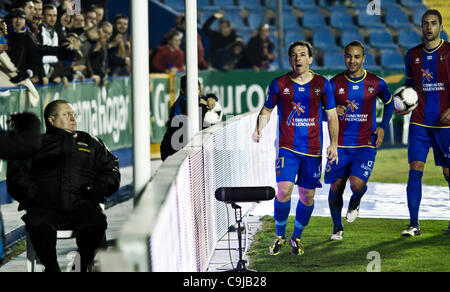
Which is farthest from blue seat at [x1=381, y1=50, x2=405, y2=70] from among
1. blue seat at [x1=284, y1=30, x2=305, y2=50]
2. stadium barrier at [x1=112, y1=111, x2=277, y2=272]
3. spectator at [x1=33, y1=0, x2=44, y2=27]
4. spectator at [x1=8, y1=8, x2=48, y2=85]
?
spectator at [x1=8, y1=8, x2=48, y2=85]

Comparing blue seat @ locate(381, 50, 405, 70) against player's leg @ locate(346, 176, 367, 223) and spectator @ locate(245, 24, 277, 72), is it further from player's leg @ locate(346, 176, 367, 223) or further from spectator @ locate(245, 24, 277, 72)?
player's leg @ locate(346, 176, 367, 223)

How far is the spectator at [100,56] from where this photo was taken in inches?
637

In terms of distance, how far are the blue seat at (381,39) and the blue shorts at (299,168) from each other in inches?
712

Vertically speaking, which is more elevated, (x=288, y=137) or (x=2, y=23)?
(x=2, y=23)

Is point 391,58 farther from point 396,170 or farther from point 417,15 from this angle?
point 396,170

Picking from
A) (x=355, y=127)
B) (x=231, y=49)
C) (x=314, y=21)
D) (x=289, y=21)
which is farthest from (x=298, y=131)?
(x=314, y=21)

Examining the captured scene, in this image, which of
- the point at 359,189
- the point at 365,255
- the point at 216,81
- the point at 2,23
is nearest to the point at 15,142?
the point at 365,255

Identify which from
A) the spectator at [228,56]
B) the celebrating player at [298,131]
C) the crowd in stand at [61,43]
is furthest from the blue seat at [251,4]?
the celebrating player at [298,131]

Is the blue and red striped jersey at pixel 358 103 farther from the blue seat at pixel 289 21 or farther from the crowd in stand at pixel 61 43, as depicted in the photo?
the blue seat at pixel 289 21

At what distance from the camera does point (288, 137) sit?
28.4ft

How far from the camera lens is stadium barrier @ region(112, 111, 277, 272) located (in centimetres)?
427

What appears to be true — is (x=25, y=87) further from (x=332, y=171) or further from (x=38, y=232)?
(x=38, y=232)

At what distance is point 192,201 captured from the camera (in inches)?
271
